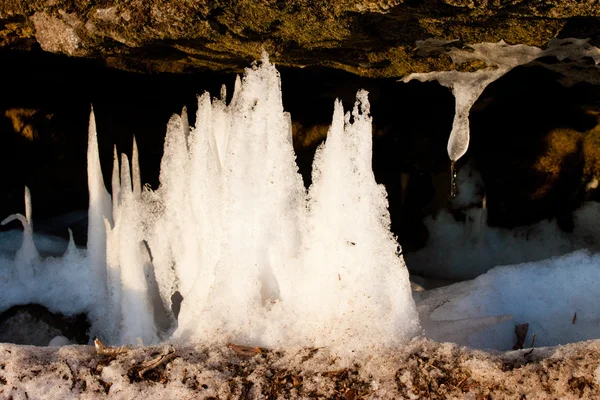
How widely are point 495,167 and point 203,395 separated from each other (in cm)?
427

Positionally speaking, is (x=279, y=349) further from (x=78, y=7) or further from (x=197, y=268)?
(x=78, y=7)

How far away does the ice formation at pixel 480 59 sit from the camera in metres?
3.49

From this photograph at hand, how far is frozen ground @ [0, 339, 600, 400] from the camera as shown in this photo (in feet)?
7.54

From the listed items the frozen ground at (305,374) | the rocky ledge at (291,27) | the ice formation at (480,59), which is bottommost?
the frozen ground at (305,374)

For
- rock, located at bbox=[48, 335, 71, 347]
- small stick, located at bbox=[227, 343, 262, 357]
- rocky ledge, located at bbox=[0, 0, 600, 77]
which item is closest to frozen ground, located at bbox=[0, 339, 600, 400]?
small stick, located at bbox=[227, 343, 262, 357]

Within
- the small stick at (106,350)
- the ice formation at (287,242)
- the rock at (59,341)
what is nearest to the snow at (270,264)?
the ice formation at (287,242)

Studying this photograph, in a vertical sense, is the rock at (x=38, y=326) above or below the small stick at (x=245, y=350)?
below

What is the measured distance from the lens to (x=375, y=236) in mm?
2648

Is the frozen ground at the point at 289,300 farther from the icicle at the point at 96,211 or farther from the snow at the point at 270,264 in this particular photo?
the icicle at the point at 96,211

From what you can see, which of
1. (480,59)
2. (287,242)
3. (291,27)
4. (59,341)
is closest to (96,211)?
(59,341)

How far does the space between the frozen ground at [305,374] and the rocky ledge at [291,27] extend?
1.40m

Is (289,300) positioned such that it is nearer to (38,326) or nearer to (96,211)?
(96,211)

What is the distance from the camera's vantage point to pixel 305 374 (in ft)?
8.13

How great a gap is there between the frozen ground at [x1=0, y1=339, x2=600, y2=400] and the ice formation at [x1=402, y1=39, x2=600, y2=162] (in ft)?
5.80
